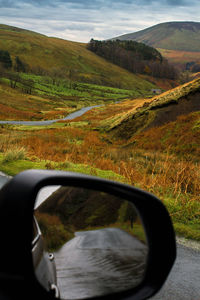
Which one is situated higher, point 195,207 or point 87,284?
point 87,284

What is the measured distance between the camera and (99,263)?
1.48 meters

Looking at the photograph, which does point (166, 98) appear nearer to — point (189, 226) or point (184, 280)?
point (189, 226)

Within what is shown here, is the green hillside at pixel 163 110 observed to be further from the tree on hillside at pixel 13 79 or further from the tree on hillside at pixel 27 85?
the tree on hillside at pixel 13 79

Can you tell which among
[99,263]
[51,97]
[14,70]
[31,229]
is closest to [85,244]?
[99,263]

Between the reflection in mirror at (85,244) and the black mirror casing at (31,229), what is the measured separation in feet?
0.18

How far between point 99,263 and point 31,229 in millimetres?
424

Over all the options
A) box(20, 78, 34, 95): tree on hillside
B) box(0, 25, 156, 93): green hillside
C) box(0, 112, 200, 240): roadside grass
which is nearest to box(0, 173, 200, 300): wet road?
box(0, 112, 200, 240): roadside grass

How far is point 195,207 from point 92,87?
15339 centimetres

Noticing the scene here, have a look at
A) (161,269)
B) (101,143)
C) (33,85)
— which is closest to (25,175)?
(161,269)

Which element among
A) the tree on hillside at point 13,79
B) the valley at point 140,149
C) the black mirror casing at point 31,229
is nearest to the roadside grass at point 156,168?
the valley at point 140,149

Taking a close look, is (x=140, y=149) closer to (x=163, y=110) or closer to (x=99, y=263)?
(x=163, y=110)

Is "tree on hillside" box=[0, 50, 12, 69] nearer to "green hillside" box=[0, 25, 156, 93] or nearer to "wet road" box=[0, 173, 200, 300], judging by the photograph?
"green hillside" box=[0, 25, 156, 93]

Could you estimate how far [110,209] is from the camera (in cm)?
165

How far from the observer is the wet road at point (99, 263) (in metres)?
1.42
